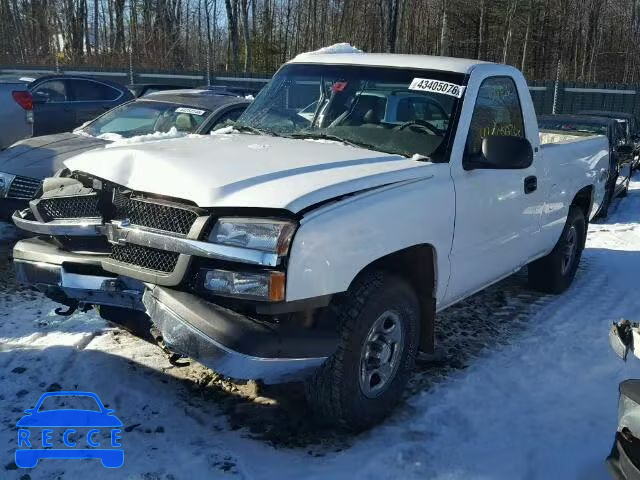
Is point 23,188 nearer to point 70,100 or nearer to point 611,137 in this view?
point 70,100

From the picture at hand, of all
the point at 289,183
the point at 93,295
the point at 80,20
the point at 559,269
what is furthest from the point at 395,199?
the point at 80,20

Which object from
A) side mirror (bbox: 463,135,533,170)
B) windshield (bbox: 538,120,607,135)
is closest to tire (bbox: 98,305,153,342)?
side mirror (bbox: 463,135,533,170)

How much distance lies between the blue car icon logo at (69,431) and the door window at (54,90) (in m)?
9.88

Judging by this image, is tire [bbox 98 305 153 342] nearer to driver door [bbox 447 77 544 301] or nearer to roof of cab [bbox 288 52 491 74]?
driver door [bbox 447 77 544 301]

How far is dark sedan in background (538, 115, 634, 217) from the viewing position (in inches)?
417

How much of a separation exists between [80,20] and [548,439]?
42120mm

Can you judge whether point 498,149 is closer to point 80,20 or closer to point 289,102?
point 289,102

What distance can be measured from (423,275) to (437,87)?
1.28m

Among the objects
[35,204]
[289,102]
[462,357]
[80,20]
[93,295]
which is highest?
[80,20]

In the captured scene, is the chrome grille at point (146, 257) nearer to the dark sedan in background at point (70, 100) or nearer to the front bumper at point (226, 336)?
the front bumper at point (226, 336)

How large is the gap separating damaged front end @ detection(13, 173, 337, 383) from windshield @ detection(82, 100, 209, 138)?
14.1ft

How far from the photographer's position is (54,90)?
41.5 ft

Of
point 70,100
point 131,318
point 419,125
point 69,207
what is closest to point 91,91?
point 70,100

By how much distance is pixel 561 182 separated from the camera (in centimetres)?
565
